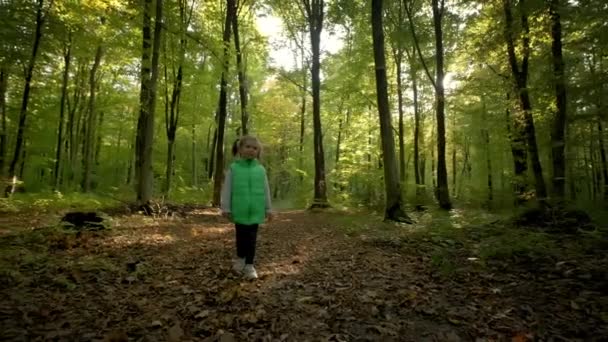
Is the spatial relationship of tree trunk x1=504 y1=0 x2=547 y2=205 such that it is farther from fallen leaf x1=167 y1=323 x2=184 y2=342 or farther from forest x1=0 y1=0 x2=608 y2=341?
fallen leaf x1=167 y1=323 x2=184 y2=342

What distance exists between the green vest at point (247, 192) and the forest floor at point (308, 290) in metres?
0.82

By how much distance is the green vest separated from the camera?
15.6 feet

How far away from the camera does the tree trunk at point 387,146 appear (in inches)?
396

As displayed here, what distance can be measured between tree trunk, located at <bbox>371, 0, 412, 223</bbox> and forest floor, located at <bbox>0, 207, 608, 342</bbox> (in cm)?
310

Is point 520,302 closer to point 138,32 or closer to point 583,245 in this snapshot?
point 583,245

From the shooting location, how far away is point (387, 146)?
10219 millimetres

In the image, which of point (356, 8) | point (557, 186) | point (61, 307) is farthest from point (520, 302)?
point (356, 8)

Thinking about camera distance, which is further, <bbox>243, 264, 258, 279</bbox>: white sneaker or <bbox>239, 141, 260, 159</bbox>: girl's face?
<bbox>239, 141, 260, 159</bbox>: girl's face

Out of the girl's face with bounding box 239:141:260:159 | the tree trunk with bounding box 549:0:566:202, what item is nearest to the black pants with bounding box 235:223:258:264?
the girl's face with bounding box 239:141:260:159

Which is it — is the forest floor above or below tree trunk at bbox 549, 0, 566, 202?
below

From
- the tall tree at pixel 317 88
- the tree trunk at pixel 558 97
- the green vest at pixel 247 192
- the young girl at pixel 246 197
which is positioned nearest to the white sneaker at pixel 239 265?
the young girl at pixel 246 197

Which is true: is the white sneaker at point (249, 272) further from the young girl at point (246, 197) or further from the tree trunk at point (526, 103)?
the tree trunk at point (526, 103)

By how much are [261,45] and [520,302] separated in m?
20.1

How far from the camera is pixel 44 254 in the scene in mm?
5383
